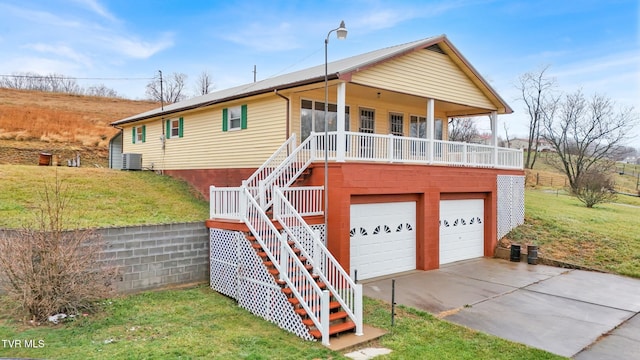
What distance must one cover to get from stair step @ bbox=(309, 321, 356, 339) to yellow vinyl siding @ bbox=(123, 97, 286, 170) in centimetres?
672

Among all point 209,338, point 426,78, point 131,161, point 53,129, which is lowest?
point 209,338

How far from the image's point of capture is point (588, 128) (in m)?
41.6

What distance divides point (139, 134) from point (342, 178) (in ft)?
46.6

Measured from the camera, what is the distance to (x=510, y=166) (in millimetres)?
16234

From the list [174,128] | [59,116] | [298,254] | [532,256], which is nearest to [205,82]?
[59,116]

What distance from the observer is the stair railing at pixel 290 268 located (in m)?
6.70

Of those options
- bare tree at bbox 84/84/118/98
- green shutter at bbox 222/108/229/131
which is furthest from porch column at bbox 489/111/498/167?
bare tree at bbox 84/84/118/98

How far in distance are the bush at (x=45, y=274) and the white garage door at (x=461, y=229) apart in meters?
10.1

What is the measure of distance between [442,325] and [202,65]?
52409 mm

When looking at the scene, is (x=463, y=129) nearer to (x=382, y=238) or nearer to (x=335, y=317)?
(x=382, y=238)

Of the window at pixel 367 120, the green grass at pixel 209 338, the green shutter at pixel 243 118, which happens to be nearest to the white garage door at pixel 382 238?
the green grass at pixel 209 338

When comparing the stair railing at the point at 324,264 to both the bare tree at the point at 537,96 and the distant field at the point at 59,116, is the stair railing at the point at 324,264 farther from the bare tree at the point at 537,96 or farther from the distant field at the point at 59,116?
the bare tree at the point at 537,96

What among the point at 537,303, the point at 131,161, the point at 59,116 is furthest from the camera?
the point at 59,116

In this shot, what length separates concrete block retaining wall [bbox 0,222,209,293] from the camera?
8742mm
